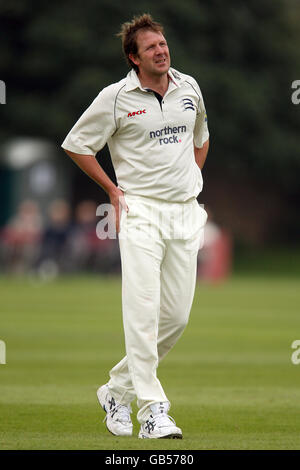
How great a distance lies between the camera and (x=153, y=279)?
857cm

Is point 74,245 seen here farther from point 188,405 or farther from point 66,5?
point 188,405

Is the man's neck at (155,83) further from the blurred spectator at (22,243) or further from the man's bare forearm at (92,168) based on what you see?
the blurred spectator at (22,243)

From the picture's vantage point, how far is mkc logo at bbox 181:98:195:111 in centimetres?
883

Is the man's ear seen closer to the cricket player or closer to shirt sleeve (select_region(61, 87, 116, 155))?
the cricket player

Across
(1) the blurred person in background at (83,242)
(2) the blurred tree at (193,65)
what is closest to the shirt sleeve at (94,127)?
(1) the blurred person in background at (83,242)

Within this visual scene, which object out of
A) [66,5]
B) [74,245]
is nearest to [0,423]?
[74,245]

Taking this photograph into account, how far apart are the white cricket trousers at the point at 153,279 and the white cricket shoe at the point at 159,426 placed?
56mm

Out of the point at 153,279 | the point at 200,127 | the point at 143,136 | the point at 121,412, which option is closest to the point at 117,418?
the point at 121,412

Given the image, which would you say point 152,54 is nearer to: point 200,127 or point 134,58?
point 134,58

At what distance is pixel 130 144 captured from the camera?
8.69 meters

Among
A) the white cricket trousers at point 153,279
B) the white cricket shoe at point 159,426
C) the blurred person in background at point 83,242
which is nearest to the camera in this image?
the white cricket shoe at point 159,426

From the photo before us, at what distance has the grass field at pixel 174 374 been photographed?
338 inches
